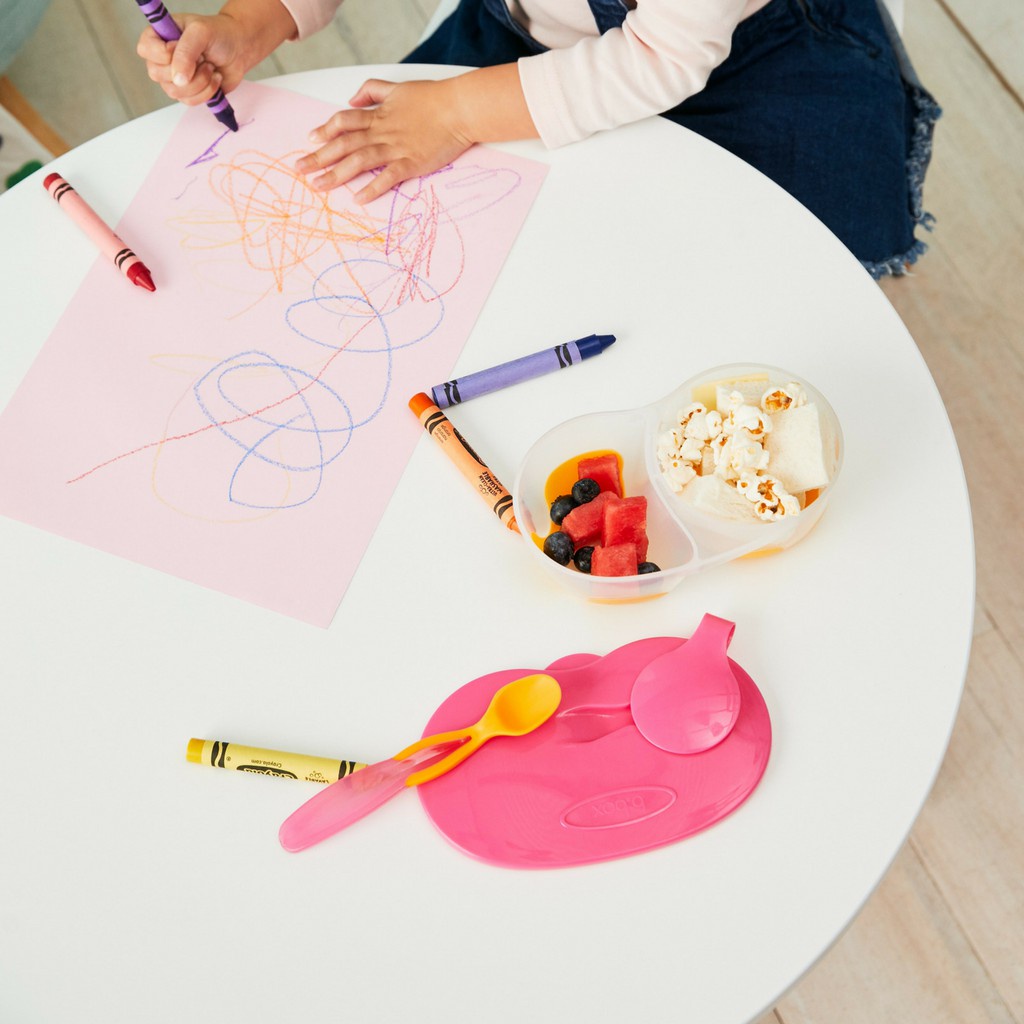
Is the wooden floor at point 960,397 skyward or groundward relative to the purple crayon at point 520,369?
groundward

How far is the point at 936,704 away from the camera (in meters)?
0.55

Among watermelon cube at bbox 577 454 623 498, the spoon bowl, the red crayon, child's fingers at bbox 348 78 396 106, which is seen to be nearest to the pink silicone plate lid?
the spoon bowl

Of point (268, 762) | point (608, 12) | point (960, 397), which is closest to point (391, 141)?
point (608, 12)

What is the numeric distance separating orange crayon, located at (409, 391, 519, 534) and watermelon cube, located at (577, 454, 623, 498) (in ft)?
0.17

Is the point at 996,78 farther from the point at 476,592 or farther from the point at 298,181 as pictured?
the point at 476,592

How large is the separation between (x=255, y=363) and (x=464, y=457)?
0.17 metres

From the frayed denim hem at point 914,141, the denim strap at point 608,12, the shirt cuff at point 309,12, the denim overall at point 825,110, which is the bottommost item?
the frayed denim hem at point 914,141

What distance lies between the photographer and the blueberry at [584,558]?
0.57 m

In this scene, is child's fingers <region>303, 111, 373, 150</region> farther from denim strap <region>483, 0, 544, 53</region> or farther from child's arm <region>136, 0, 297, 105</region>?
denim strap <region>483, 0, 544, 53</region>

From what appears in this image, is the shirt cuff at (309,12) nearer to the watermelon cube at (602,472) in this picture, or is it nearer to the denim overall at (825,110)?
the denim overall at (825,110)

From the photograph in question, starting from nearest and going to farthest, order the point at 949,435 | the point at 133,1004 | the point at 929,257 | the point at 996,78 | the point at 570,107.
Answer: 1. the point at 133,1004
2. the point at 949,435
3. the point at 570,107
4. the point at 929,257
5. the point at 996,78

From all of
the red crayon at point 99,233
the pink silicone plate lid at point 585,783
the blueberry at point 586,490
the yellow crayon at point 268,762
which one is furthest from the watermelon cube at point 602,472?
the red crayon at point 99,233

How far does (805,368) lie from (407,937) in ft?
1.42

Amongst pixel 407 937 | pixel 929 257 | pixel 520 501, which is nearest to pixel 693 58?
pixel 520 501
